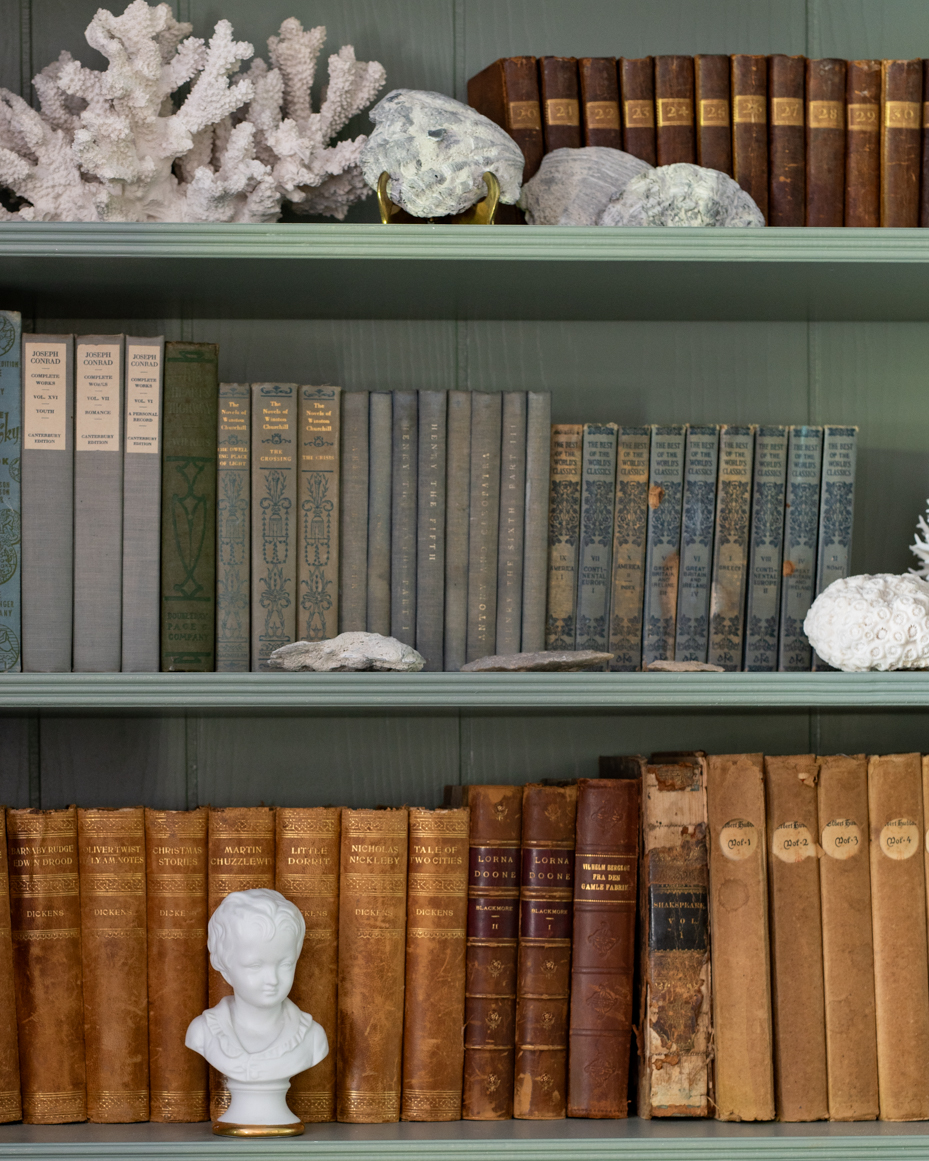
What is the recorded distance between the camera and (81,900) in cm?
99

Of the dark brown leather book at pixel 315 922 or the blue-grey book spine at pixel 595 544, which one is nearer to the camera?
the dark brown leather book at pixel 315 922

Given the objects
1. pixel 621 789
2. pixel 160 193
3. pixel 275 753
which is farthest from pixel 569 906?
pixel 160 193

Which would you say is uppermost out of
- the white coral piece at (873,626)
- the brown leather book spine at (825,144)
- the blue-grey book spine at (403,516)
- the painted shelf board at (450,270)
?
the brown leather book spine at (825,144)

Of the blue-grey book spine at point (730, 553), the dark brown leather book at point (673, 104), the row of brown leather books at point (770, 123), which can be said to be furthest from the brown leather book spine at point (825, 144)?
the blue-grey book spine at point (730, 553)

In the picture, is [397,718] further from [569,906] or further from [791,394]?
[791,394]

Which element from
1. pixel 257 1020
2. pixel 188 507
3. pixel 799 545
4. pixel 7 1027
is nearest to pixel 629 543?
pixel 799 545

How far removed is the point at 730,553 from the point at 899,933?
1.19 feet

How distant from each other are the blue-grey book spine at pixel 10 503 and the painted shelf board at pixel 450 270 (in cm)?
9

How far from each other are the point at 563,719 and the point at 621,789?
0.23m

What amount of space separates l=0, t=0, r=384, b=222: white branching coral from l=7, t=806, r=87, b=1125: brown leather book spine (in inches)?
22.0

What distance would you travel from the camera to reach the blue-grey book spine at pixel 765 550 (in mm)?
1103

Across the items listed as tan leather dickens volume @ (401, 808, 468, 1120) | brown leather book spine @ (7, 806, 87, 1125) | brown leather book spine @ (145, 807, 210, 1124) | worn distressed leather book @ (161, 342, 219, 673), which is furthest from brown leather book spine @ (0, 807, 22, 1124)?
tan leather dickens volume @ (401, 808, 468, 1120)

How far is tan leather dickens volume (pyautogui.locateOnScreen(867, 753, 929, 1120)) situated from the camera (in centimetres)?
98

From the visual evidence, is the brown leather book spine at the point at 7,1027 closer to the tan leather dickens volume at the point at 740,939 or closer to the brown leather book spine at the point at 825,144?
the tan leather dickens volume at the point at 740,939
